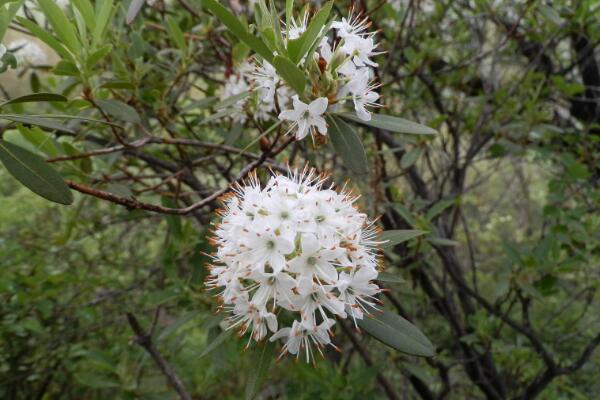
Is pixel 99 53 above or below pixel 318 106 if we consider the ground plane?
above

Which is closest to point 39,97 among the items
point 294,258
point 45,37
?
point 45,37

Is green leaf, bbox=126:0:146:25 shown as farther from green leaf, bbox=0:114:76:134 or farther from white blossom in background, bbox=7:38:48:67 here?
white blossom in background, bbox=7:38:48:67

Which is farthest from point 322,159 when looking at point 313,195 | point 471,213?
point 471,213

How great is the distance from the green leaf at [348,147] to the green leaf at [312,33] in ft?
0.68

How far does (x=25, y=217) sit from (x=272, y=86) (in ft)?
11.6

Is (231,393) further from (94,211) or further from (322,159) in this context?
(322,159)

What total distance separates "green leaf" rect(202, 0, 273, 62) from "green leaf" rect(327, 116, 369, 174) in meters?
0.24

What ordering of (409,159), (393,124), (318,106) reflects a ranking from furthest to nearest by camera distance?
(409,159)
(393,124)
(318,106)

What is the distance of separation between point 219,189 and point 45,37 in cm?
102

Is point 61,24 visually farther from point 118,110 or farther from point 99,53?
point 118,110

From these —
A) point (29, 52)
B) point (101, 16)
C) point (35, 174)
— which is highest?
point (29, 52)

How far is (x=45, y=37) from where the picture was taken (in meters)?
1.16

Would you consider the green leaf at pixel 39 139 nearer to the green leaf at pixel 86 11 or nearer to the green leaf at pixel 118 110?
the green leaf at pixel 118 110

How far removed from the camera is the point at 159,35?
2.52 meters
